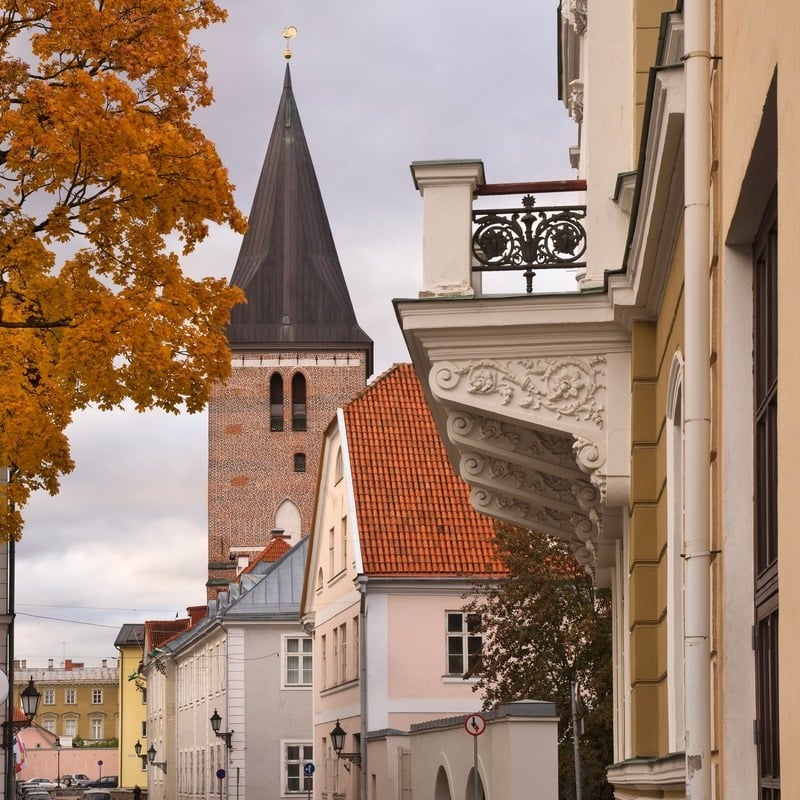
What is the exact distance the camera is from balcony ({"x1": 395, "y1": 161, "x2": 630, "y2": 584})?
834 cm

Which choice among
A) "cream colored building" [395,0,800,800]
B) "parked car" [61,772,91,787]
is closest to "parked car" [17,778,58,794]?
"parked car" [61,772,91,787]

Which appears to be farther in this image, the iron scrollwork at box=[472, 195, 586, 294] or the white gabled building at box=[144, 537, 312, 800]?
the white gabled building at box=[144, 537, 312, 800]

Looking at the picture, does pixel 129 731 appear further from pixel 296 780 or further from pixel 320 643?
pixel 320 643

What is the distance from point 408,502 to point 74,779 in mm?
97688

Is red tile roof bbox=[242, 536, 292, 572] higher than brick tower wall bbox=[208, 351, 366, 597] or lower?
lower

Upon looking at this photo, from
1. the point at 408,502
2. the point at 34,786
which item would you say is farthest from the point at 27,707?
the point at 34,786

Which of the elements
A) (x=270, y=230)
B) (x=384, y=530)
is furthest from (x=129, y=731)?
(x=384, y=530)

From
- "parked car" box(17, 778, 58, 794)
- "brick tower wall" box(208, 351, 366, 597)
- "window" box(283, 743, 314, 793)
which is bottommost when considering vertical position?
"parked car" box(17, 778, 58, 794)

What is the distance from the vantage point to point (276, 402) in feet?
306

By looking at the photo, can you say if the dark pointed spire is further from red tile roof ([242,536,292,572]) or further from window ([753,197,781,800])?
window ([753,197,781,800])

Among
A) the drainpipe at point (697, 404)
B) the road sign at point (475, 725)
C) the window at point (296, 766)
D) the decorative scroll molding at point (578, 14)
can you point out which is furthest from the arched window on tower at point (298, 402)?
the drainpipe at point (697, 404)

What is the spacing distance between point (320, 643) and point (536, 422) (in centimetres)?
3307

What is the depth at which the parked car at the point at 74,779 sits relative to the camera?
121 metres

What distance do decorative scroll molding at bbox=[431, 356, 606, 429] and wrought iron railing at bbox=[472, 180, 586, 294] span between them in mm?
401
